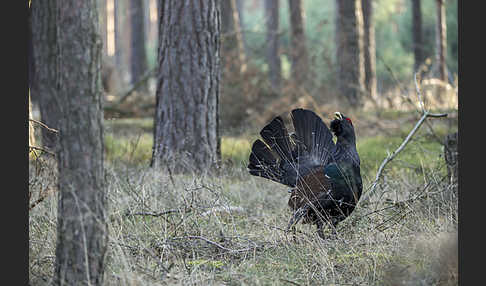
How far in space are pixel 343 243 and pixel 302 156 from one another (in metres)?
1.25

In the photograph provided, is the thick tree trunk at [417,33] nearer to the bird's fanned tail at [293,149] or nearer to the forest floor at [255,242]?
the forest floor at [255,242]

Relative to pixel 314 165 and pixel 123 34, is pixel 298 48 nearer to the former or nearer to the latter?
Answer: pixel 314 165

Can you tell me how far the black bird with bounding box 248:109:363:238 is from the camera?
457 cm

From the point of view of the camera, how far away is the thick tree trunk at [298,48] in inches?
481

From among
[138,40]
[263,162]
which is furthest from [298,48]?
[138,40]

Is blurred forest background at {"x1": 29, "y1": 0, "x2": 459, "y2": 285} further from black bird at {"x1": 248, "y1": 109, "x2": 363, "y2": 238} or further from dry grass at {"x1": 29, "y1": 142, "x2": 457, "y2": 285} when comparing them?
black bird at {"x1": 248, "y1": 109, "x2": 363, "y2": 238}

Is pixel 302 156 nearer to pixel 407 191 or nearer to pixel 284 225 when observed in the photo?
pixel 284 225

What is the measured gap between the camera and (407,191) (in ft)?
18.2

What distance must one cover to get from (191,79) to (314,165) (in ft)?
8.39

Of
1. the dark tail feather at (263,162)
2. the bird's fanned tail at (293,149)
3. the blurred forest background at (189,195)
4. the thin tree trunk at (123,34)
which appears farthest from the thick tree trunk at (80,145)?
the thin tree trunk at (123,34)

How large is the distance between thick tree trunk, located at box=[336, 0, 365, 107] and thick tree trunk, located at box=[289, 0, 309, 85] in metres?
0.90

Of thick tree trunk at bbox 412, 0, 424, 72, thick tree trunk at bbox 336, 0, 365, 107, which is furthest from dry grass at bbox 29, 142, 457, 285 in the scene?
thick tree trunk at bbox 412, 0, 424, 72

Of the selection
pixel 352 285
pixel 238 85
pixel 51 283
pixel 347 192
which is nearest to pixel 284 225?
pixel 347 192

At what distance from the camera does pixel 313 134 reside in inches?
201
